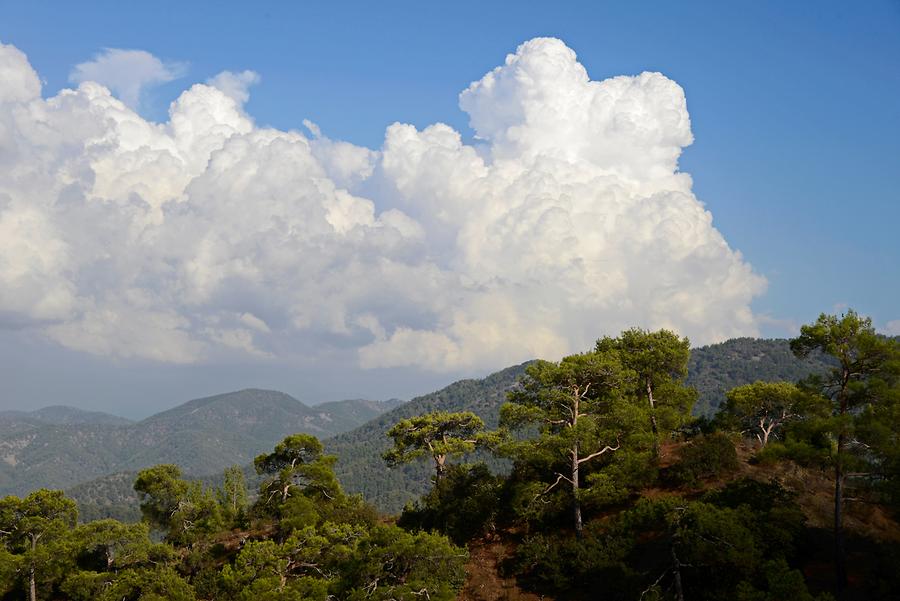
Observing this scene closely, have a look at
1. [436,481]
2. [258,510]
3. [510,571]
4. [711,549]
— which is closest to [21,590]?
[258,510]

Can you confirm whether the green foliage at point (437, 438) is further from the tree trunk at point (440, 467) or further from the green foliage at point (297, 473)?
the green foliage at point (297, 473)

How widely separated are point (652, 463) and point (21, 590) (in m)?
54.7

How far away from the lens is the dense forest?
93.4 feet

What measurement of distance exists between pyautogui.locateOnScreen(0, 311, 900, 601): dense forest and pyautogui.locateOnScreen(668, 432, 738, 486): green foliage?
149mm

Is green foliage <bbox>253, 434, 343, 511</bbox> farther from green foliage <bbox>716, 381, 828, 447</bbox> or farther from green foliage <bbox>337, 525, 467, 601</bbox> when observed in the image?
green foliage <bbox>716, 381, 828, 447</bbox>

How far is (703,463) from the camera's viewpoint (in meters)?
44.3

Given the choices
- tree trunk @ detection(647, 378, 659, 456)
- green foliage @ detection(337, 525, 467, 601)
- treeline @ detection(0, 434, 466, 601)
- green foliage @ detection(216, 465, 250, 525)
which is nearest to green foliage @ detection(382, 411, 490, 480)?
treeline @ detection(0, 434, 466, 601)

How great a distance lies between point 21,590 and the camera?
2162 inches

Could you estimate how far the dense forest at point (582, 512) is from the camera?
2847 centimetres

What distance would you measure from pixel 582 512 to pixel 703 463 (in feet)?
30.2

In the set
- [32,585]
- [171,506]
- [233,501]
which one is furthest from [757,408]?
[32,585]

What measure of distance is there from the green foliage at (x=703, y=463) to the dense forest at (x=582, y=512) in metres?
0.15

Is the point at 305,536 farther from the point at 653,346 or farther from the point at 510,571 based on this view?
the point at 653,346

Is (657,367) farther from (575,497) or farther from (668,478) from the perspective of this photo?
(575,497)
